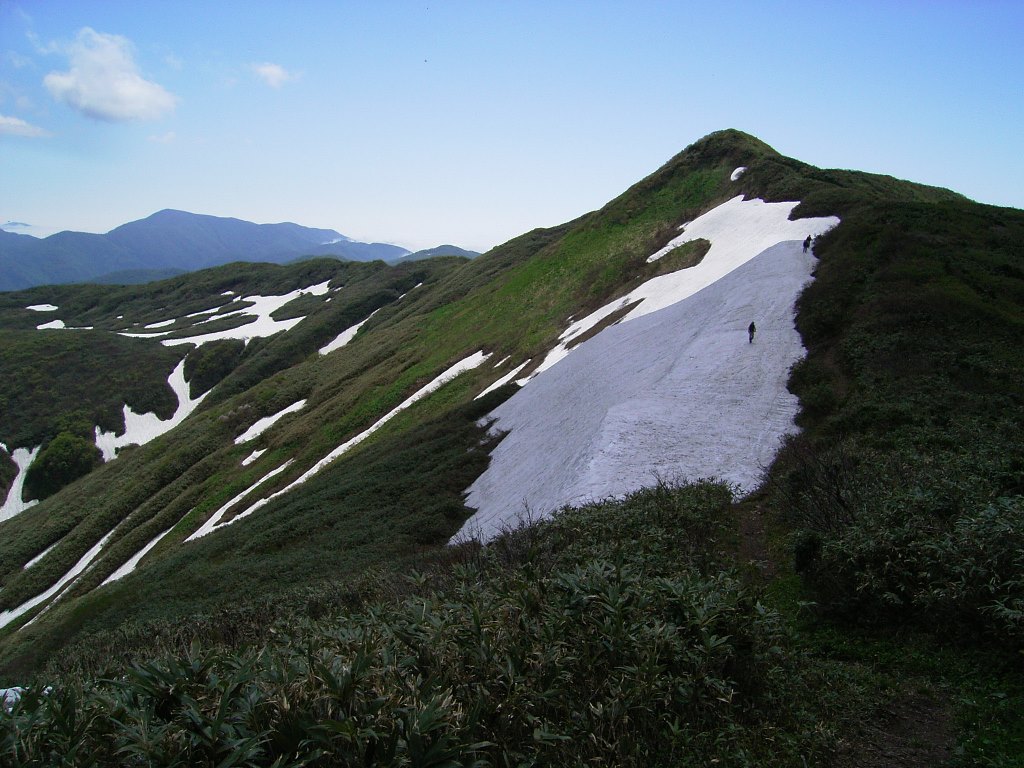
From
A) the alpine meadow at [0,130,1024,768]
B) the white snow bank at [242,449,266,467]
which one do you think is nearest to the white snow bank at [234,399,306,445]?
the alpine meadow at [0,130,1024,768]

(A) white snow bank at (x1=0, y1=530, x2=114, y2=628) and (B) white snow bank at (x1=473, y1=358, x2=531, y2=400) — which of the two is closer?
(B) white snow bank at (x1=473, y1=358, x2=531, y2=400)

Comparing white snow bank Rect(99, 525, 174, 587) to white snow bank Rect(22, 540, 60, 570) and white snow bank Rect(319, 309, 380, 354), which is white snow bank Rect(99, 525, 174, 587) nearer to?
white snow bank Rect(22, 540, 60, 570)

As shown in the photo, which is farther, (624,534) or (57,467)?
(57,467)

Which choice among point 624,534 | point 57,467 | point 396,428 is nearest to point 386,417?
point 396,428

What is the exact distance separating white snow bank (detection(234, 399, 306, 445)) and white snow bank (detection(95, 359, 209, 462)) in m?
28.2

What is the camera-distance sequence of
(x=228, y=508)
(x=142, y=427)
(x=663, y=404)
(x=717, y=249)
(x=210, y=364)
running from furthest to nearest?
(x=210, y=364) → (x=142, y=427) → (x=228, y=508) → (x=717, y=249) → (x=663, y=404)

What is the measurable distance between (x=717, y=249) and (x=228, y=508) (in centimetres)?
3728

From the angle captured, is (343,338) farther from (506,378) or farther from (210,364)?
(506,378)

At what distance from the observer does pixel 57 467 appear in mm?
75562

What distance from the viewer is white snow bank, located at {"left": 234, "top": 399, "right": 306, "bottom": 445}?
56.1 metres

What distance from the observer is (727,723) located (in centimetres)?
583

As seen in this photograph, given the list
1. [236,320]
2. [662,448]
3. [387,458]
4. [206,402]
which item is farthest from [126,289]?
[662,448]

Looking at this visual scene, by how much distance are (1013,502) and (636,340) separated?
22.2m

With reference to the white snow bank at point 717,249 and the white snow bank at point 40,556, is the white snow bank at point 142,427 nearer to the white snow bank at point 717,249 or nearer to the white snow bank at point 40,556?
the white snow bank at point 40,556
